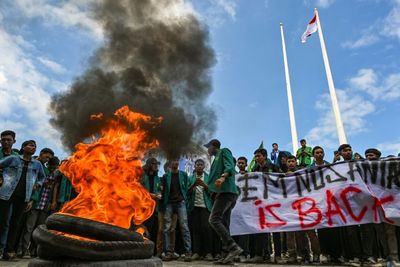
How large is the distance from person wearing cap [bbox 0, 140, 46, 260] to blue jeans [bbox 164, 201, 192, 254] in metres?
3.04

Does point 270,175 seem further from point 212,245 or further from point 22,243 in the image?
point 22,243

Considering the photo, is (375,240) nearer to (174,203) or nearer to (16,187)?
(174,203)

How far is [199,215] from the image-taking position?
8477 mm

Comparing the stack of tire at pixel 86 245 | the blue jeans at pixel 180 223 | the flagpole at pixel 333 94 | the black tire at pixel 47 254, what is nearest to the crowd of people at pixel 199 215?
the blue jeans at pixel 180 223

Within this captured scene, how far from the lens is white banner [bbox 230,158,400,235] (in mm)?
6691

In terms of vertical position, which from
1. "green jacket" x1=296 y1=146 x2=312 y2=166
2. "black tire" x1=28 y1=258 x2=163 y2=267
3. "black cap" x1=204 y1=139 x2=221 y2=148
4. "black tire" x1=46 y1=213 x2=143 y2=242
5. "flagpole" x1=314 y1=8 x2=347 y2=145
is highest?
"flagpole" x1=314 y1=8 x2=347 y2=145

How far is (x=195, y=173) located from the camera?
8836mm

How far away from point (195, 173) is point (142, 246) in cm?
502

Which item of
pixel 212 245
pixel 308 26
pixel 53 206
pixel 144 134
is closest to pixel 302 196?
pixel 212 245

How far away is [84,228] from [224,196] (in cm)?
324

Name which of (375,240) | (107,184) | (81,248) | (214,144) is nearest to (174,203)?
(214,144)

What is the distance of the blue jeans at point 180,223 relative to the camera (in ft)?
25.6

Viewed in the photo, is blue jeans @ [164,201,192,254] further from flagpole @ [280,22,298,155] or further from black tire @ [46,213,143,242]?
flagpole @ [280,22,298,155]

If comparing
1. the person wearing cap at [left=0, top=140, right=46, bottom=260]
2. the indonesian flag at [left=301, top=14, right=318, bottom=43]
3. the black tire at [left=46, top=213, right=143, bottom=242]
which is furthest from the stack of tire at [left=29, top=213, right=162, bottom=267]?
the indonesian flag at [left=301, top=14, right=318, bottom=43]
